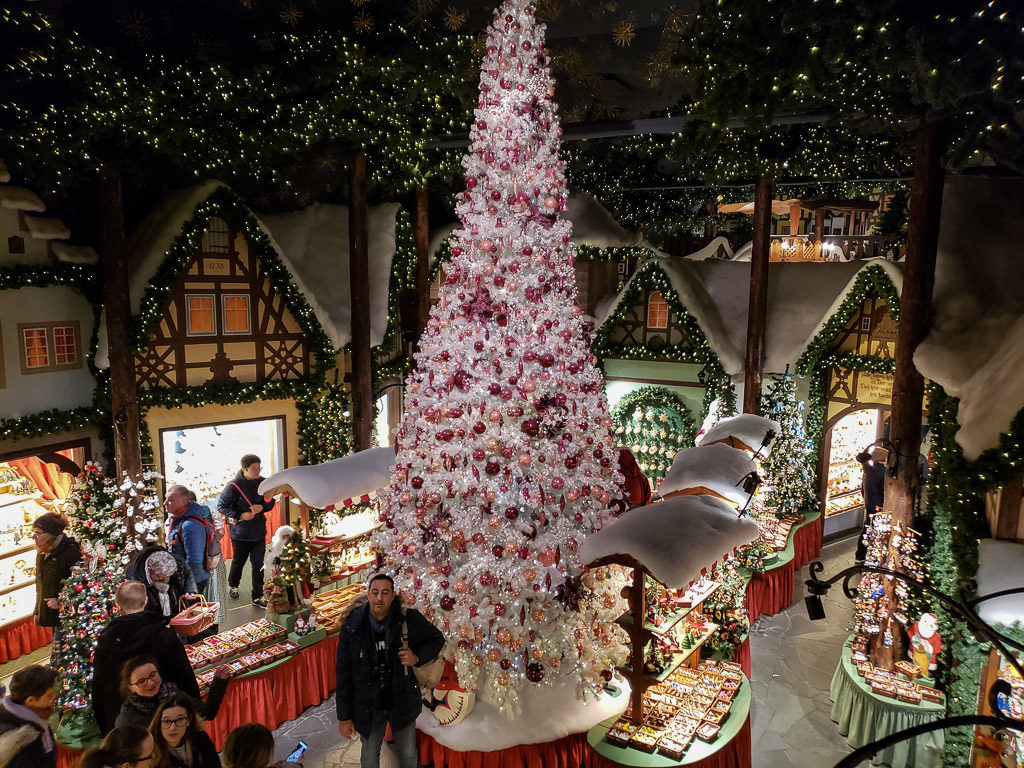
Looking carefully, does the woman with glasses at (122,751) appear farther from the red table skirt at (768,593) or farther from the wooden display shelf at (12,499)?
the red table skirt at (768,593)

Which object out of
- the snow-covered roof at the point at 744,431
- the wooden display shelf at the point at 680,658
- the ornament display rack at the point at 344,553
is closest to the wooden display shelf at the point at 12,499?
the ornament display rack at the point at 344,553

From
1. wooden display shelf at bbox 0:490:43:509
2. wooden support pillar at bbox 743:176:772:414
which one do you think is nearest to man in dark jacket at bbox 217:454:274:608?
wooden display shelf at bbox 0:490:43:509

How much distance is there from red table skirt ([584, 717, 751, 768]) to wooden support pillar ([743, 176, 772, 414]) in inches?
251

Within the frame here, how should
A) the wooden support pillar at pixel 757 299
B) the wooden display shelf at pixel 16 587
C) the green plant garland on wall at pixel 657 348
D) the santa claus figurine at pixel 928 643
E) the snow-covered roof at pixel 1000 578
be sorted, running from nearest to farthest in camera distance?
the snow-covered roof at pixel 1000 578 → the santa claus figurine at pixel 928 643 → the wooden display shelf at pixel 16 587 → the wooden support pillar at pixel 757 299 → the green plant garland on wall at pixel 657 348

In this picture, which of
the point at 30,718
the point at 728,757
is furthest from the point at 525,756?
the point at 30,718

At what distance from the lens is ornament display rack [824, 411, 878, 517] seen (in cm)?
1159

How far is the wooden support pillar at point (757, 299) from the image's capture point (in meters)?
9.80

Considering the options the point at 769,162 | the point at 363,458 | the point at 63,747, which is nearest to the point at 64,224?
the point at 363,458

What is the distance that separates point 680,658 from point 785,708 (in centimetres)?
180

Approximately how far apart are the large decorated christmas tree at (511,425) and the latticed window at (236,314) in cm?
530

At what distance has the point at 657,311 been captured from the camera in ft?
39.4

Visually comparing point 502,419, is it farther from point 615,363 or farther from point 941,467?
point 615,363

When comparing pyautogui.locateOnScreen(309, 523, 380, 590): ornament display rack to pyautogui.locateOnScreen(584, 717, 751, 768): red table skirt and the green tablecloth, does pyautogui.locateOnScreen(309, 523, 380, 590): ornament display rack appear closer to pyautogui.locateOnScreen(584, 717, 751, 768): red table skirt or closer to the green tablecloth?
pyautogui.locateOnScreen(584, 717, 751, 768): red table skirt

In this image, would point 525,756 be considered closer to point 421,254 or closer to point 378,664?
point 378,664
